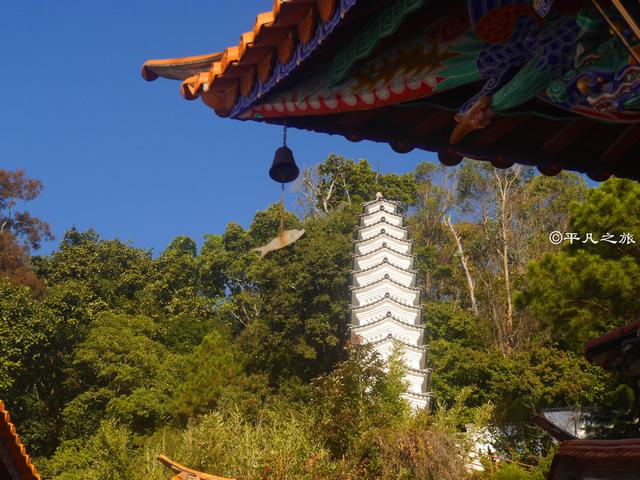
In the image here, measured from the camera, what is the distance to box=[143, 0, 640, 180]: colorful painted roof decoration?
3.13m

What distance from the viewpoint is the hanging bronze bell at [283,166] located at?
4512mm

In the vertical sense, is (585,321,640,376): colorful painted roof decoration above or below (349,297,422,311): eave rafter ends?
below

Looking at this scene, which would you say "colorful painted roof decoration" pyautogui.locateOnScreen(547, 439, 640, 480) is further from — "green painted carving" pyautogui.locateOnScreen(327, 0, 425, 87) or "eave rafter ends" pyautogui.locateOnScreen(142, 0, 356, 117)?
"eave rafter ends" pyautogui.locateOnScreen(142, 0, 356, 117)

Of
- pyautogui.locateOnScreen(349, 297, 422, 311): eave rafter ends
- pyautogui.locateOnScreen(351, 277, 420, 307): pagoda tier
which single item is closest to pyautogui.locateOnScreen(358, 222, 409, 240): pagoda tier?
pyautogui.locateOnScreen(351, 277, 420, 307): pagoda tier

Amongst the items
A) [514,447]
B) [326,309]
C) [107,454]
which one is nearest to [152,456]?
[107,454]

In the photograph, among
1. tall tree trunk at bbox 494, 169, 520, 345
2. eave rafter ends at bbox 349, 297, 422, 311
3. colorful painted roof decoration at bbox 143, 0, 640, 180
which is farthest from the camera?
tall tree trunk at bbox 494, 169, 520, 345

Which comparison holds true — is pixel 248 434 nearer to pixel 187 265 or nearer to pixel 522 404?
pixel 522 404

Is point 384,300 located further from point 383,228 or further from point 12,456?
point 12,456

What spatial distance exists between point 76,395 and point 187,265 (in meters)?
13.0

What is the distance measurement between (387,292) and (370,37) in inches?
1017

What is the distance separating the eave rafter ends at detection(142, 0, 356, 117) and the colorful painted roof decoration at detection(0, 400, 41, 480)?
13.8 ft

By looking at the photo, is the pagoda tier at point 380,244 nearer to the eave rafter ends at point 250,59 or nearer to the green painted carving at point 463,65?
the eave rafter ends at point 250,59

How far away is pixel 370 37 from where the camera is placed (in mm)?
3596

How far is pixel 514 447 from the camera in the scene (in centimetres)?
1998
